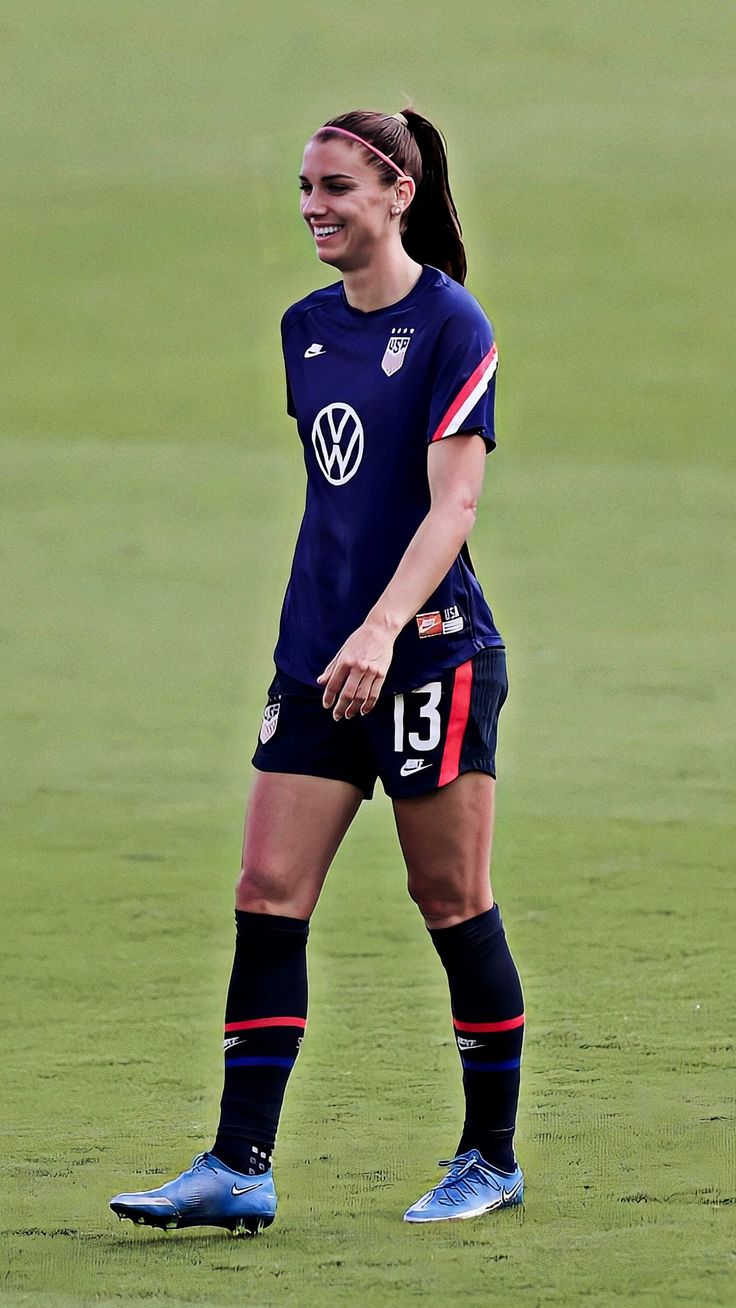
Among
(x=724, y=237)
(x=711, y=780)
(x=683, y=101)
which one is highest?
(x=683, y=101)

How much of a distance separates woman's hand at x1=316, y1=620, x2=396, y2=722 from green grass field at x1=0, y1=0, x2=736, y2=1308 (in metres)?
0.88

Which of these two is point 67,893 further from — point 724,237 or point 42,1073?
point 724,237

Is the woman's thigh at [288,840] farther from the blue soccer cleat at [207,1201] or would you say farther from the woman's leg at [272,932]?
the blue soccer cleat at [207,1201]

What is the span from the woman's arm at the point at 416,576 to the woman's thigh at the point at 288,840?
0.20m

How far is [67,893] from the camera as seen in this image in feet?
21.8

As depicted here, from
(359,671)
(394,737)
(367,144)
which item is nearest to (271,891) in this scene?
(394,737)

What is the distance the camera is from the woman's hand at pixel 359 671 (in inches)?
143

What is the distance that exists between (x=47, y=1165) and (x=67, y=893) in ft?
8.18

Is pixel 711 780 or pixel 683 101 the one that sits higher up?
pixel 683 101

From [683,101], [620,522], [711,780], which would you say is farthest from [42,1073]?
[683,101]

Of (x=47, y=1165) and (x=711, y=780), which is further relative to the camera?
(x=711, y=780)

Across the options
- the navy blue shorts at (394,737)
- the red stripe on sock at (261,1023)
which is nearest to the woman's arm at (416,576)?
the navy blue shorts at (394,737)

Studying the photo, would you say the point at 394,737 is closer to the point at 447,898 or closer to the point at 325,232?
the point at 447,898

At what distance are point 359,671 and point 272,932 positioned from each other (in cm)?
52
